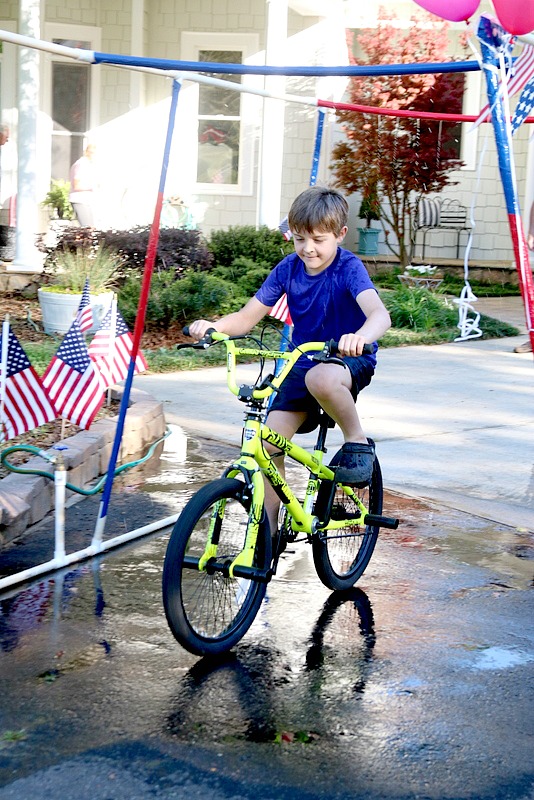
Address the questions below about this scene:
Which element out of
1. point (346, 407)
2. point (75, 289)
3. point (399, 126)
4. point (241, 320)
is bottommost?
point (346, 407)

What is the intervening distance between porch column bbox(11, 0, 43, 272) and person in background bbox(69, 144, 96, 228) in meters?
2.21

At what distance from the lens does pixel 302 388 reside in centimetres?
438

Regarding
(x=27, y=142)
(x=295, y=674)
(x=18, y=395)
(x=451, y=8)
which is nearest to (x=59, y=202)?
(x=27, y=142)

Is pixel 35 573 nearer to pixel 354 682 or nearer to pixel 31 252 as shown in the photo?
pixel 354 682

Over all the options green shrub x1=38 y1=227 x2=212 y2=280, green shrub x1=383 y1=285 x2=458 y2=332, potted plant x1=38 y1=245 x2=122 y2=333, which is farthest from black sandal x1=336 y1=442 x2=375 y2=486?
green shrub x1=383 y1=285 x2=458 y2=332

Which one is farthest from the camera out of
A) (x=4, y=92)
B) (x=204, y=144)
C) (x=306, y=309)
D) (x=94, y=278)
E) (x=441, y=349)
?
(x=204, y=144)

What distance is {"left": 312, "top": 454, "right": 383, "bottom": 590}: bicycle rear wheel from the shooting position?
4.57 metres

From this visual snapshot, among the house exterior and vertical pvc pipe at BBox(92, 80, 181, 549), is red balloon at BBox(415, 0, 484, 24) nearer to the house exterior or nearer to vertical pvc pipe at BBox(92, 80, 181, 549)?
vertical pvc pipe at BBox(92, 80, 181, 549)

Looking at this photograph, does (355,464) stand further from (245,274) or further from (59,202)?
(59,202)

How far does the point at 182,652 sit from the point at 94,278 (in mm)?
7535

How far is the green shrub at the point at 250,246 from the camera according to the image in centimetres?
1374

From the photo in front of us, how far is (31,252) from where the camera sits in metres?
13.3

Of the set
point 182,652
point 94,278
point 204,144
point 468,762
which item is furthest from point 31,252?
point 468,762

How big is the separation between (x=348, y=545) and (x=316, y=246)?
134 cm
